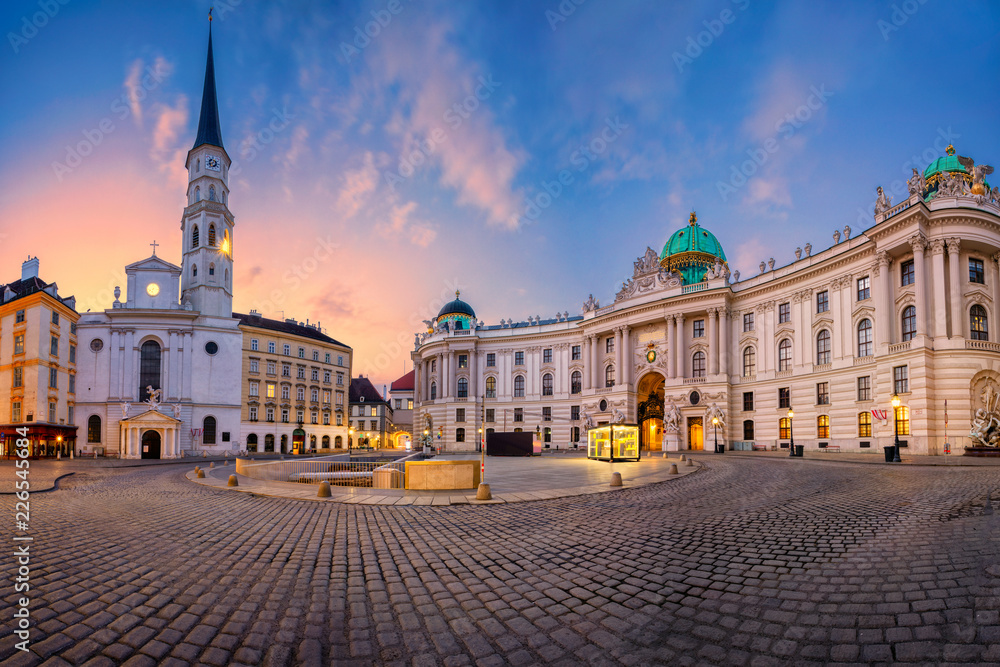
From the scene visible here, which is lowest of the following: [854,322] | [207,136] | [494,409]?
[494,409]

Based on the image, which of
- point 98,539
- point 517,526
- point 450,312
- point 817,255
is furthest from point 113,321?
point 817,255

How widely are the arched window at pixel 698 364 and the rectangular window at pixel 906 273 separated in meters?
19.9

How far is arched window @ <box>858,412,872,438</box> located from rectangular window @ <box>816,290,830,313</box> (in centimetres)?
995

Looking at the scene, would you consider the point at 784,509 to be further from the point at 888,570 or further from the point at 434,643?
the point at 434,643

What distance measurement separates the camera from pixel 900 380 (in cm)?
3566

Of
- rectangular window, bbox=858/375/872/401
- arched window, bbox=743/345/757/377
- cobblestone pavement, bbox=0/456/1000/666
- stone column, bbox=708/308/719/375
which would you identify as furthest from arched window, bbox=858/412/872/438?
cobblestone pavement, bbox=0/456/1000/666

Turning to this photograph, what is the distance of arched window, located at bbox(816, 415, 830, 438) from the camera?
42831mm

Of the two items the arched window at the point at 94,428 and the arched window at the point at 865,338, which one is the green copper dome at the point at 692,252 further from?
the arched window at the point at 94,428

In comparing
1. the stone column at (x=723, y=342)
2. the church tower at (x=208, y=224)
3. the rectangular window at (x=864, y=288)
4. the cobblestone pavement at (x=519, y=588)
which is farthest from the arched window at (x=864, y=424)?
the church tower at (x=208, y=224)

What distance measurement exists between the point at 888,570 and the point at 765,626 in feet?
9.46

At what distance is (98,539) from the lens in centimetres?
883

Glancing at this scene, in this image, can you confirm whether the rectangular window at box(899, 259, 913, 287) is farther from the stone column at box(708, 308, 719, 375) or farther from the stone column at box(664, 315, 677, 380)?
the stone column at box(664, 315, 677, 380)

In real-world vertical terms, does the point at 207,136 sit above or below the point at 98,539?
above

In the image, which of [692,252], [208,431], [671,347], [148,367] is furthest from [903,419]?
[148,367]
